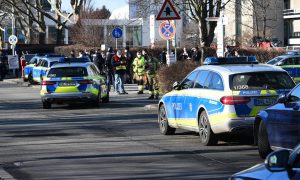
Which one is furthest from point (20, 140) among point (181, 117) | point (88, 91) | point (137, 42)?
point (137, 42)

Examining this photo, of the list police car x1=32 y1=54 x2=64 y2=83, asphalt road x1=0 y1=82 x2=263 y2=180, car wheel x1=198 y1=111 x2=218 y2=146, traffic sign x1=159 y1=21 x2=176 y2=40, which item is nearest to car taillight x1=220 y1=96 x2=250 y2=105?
car wheel x1=198 y1=111 x2=218 y2=146

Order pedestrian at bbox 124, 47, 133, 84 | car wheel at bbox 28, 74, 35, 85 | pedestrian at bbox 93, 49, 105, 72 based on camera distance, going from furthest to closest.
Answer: car wheel at bbox 28, 74, 35, 85 < pedestrian at bbox 124, 47, 133, 84 < pedestrian at bbox 93, 49, 105, 72

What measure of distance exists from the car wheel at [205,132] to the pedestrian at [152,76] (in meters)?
12.6

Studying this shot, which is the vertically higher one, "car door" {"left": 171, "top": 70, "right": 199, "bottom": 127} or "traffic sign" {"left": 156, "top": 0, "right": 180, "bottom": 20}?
"traffic sign" {"left": 156, "top": 0, "right": 180, "bottom": 20}

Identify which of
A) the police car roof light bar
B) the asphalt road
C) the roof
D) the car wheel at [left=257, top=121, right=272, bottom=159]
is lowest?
the asphalt road

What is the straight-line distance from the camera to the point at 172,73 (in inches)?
985

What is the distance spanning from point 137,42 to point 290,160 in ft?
317

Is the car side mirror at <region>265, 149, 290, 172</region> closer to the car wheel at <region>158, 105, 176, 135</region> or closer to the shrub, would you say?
the car wheel at <region>158, 105, 176, 135</region>

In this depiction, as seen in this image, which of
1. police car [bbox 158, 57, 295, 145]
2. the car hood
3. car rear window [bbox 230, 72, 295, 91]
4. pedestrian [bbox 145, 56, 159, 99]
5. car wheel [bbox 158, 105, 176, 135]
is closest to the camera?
the car hood

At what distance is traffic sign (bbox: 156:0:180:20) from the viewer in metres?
20.5

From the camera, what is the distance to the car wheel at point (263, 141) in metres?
11.3

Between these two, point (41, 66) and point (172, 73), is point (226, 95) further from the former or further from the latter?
point (41, 66)

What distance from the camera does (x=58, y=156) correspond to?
12.4 meters

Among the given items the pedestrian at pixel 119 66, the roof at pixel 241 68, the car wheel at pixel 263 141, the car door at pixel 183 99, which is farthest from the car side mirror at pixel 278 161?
the pedestrian at pixel 119 66
